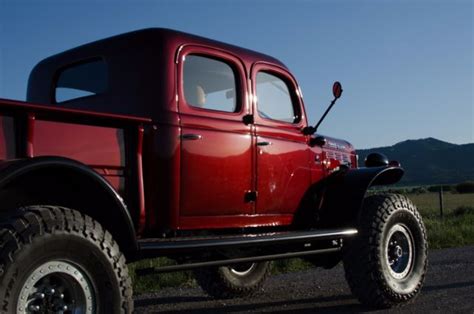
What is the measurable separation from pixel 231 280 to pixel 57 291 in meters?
3.71

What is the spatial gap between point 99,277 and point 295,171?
2651 mm

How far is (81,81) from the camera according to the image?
5.39 meters

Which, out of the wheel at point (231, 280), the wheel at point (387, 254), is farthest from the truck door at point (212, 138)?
the wheel at point (231, 280)

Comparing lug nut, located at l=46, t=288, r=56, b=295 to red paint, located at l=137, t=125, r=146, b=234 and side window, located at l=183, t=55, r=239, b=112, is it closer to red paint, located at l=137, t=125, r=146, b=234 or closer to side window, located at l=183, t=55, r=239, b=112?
red paint, located at l=137, t=125, r=146, b=234

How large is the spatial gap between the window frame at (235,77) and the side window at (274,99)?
22cm

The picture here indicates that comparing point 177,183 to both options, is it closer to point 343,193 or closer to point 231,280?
Result: point 343,193

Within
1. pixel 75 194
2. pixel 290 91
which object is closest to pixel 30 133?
pixel 75 194

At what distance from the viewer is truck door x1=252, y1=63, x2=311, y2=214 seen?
17.8 ft

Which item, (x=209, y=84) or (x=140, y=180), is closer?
(x=140, y=180)

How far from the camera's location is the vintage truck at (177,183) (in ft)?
11.2

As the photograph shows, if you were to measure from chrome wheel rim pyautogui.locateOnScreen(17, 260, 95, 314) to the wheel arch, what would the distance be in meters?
0.47

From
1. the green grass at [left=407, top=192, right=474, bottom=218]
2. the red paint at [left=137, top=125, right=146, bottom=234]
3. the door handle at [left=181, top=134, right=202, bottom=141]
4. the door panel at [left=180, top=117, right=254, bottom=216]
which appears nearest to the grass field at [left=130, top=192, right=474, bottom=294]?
the door panel at [left=180, top=117, right=254, bottom=216]

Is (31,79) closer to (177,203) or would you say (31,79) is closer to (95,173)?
(177,203)

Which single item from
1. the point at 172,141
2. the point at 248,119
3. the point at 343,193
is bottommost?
the point at 343,193
